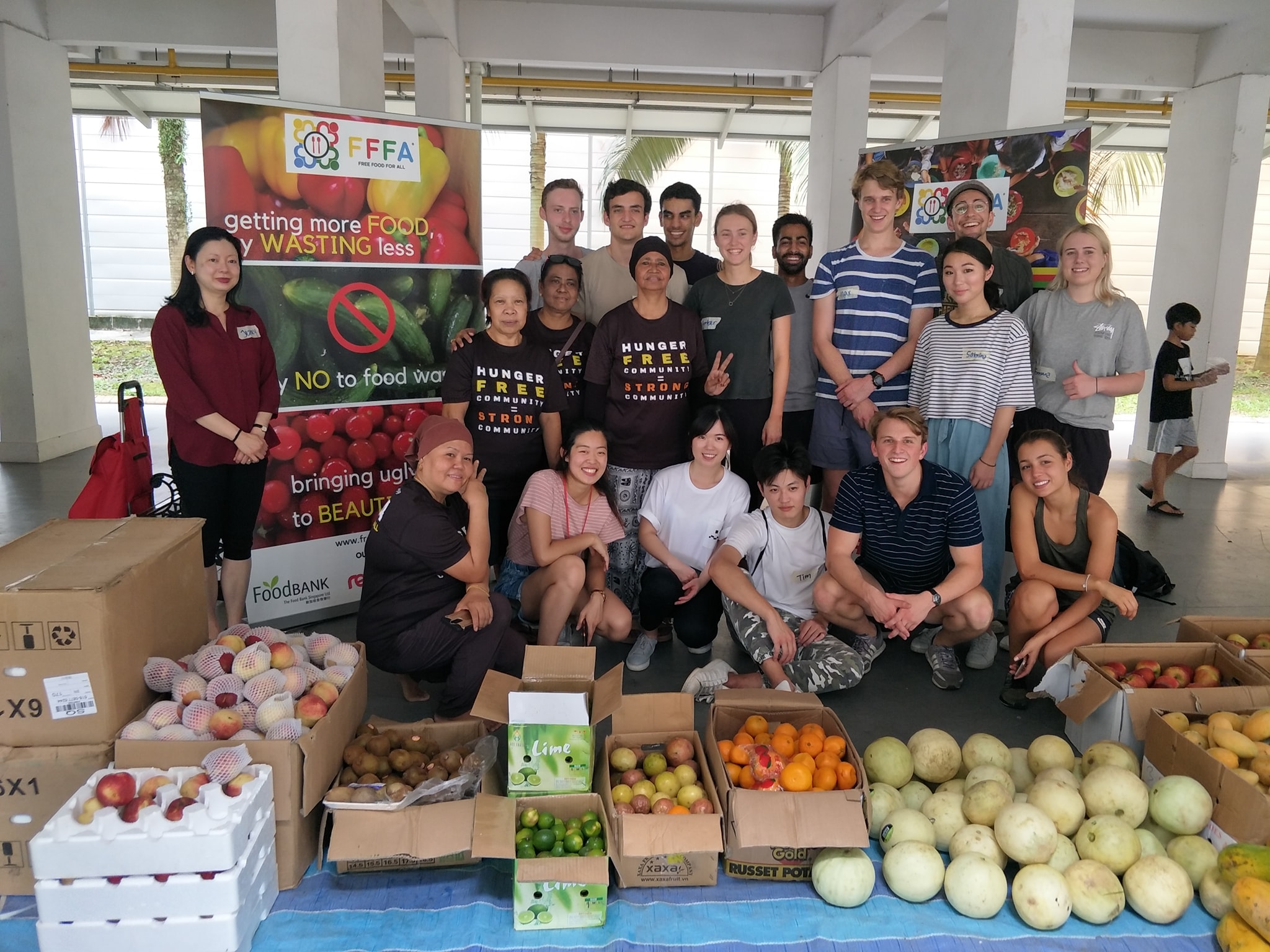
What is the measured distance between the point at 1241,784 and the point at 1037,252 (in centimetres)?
299

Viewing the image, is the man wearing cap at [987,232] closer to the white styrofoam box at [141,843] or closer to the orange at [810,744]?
the orange at [810,744]

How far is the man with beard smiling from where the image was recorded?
156 inches

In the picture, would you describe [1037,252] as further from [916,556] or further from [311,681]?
[311,681]

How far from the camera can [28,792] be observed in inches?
82.3

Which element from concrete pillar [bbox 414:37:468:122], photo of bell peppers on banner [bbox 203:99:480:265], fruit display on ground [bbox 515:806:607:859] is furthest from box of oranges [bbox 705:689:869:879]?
concrete pillar [bbox 414:37:468:122]

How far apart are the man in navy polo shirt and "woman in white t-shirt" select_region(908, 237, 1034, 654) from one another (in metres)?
0.42

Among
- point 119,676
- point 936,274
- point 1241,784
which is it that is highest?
point 936,274

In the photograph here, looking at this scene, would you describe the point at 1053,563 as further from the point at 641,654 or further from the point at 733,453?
the point at 641,654

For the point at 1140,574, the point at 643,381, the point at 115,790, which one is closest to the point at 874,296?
the point at 643,381

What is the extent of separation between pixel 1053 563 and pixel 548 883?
2.34 meters

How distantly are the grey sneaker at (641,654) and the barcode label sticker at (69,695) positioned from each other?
194 centimetres

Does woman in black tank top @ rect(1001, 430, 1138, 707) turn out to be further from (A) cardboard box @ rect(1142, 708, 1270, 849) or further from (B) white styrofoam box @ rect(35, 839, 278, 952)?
(B) white styrofoam box @ rect(35, 839, 278, 952)

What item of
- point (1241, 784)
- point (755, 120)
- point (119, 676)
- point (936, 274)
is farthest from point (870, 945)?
point (755, 120)

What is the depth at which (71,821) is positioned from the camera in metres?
1.81
